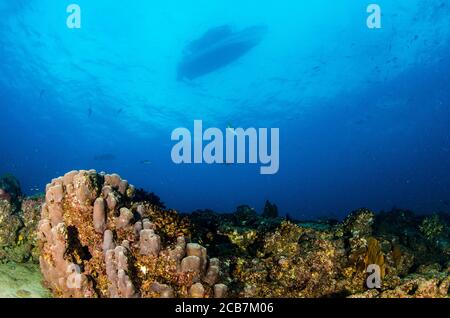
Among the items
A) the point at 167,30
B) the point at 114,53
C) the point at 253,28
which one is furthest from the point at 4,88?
the point at 253,28

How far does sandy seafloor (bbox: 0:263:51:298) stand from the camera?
5.80 m

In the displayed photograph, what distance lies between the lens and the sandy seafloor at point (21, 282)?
5803 mm

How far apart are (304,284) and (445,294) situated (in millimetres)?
2132

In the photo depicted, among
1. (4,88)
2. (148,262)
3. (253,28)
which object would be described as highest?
(253,28)

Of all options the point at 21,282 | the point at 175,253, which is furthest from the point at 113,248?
the point at 21,282

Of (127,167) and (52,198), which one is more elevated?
(127,167)

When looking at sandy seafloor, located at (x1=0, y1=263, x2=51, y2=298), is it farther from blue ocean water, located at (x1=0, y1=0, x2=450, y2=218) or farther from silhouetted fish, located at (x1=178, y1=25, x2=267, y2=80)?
silhouetted fish, located at (x1=178, y1=25, x2=267, y2=80)

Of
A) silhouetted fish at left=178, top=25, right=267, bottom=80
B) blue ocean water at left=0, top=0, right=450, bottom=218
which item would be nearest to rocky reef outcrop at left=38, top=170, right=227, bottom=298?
blue ocean water at left=0, top=0, right=450, bottom=218

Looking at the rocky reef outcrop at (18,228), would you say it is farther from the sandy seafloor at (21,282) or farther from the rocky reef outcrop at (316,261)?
the rocky reef outcrop at (316,261)

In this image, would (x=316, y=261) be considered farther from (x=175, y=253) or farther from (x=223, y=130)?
(x=223, y=130)

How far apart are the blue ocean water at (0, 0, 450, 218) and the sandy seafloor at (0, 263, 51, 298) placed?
18.3m

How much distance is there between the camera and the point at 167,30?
48562 mm
